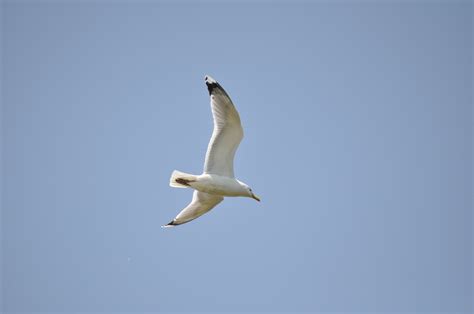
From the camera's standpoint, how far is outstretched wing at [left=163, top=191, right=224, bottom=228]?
41.6 feet

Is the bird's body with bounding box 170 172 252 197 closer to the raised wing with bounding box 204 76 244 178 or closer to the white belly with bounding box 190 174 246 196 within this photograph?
the white belly with bounding box 190 174 246 196

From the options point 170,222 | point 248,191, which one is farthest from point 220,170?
point 170,222

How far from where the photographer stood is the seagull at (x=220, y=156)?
1162cm

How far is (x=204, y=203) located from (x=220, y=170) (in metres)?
1.02

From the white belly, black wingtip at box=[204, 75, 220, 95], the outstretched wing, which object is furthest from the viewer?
the outstretched wing

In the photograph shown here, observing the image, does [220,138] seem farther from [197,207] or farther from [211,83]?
[197,207]

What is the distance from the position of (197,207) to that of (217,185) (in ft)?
4.15

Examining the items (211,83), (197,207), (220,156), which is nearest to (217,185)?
(220,156)

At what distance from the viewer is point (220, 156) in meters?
11.9

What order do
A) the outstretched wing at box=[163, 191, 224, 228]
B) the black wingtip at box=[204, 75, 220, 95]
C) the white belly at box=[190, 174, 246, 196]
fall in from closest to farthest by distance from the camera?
the black wingtip at box=[204, 75, 220, 95], the white belly at box=[190, 174, 246, 196], the outstretched wing at box=[163, 191, 224, 228]

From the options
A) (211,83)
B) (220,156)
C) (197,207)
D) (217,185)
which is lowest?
(197,207)

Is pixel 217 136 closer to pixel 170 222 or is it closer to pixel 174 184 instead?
pixel 174 184

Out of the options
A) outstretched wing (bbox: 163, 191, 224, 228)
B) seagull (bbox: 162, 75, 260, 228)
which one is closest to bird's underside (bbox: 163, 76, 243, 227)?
seagull (bbox: 162, 75, 260, 228)

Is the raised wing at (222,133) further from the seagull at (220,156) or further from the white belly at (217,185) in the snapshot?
the white belly at (217,185)
